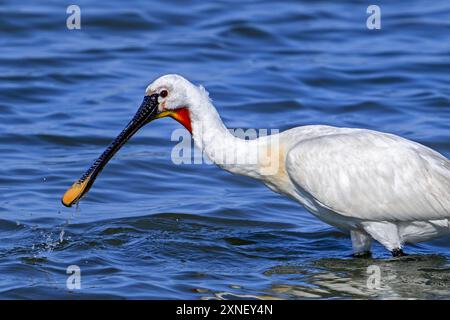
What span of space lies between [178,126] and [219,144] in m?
6.22

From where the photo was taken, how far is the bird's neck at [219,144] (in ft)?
39.3

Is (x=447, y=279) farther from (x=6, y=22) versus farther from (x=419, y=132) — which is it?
(x=6, y=22)

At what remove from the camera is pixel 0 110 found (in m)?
18.8

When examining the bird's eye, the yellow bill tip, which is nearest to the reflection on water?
the bird's eye

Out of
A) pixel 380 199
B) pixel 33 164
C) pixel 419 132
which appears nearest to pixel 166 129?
pixel 33 164

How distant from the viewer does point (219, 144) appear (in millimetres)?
11977

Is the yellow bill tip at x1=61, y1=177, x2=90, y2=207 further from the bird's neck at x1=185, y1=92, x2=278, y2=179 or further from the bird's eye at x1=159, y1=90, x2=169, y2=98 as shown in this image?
the bird's neck at x1=185, y1=92, x2=278, y2=179

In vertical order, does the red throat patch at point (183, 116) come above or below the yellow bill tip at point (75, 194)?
above

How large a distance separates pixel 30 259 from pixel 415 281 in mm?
3879

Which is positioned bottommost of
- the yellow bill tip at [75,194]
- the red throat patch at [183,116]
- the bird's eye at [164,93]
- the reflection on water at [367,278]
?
the reflection on water at [367,278]

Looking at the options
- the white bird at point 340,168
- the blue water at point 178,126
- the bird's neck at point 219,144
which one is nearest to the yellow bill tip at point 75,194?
the blue water at point 178,126

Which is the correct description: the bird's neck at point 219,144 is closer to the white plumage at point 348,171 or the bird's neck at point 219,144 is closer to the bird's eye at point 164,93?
the white plumage at point 348,171

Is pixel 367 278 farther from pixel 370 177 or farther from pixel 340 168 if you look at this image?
pixel 340 168

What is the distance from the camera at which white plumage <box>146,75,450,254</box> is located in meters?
12.0
